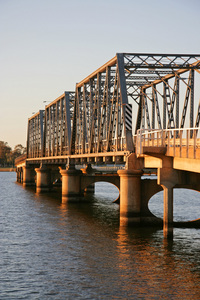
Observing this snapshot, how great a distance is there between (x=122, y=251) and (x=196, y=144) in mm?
9015

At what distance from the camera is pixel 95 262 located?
30.9 meters

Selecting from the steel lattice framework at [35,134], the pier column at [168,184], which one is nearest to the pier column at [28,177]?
the steel lattice framework at [35,134]

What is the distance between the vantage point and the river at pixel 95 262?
990 inches

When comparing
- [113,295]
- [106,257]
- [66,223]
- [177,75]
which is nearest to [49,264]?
[106,257]

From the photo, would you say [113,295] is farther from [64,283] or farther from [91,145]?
[91,145]

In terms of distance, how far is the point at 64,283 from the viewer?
86.7ft

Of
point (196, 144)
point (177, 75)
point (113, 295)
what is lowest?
point (113, 295)

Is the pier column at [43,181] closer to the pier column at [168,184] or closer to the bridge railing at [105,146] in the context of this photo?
the bridge railing at [105,146]

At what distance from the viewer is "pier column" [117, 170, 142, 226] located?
1713 inches

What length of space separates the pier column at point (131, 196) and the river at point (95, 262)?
3.92ft

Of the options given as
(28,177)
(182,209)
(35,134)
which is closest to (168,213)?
(182,209)

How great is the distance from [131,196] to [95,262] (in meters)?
13.3

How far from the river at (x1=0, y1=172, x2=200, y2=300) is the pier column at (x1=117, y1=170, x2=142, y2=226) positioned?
1.19 m

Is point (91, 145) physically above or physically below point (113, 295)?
above
